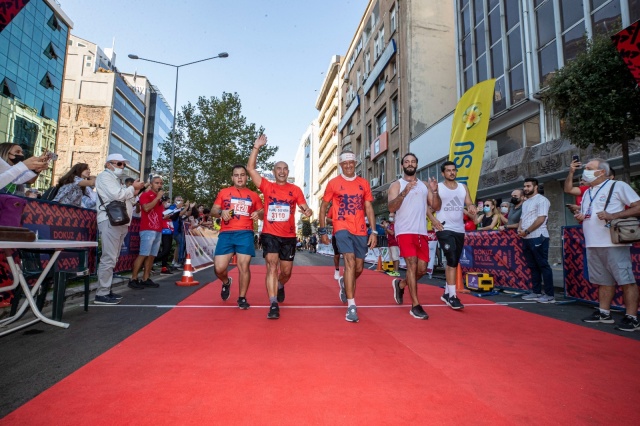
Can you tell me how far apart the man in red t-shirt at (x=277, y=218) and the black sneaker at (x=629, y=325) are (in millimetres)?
3915

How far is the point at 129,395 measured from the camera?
86.3 inches

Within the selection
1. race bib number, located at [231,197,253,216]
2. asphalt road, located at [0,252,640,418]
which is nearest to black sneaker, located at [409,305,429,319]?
asphalt road, located at [0,252,640,418]

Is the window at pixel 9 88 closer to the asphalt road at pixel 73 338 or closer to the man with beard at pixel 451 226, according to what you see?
the asphalt road at pixel 73 338

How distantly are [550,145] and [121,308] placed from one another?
14870 millimetres

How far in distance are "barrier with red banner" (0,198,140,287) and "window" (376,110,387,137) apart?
27588 mm

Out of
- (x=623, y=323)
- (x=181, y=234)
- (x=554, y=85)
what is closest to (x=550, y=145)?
(x=554, y=85)

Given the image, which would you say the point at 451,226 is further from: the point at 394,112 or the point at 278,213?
the point at 394,112

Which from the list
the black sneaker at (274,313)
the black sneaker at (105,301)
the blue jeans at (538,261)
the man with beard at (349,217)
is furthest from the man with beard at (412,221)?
the black sneaker at (105,301)

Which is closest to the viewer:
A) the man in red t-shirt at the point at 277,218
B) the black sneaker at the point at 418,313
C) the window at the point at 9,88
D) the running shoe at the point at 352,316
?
the running shoe at the point at 352,316

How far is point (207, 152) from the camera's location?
28844 mm

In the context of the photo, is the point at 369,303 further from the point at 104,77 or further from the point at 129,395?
the point at 104,77

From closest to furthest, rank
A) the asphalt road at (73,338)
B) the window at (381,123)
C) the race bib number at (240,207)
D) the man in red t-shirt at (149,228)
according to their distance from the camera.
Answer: the asphalt road at (73,338)
the race bib number at (240,207)
the man in red t-shirt at (149,228)
the window at (381,123)

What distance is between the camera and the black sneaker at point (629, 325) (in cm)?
418

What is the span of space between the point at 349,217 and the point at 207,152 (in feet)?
85.5
